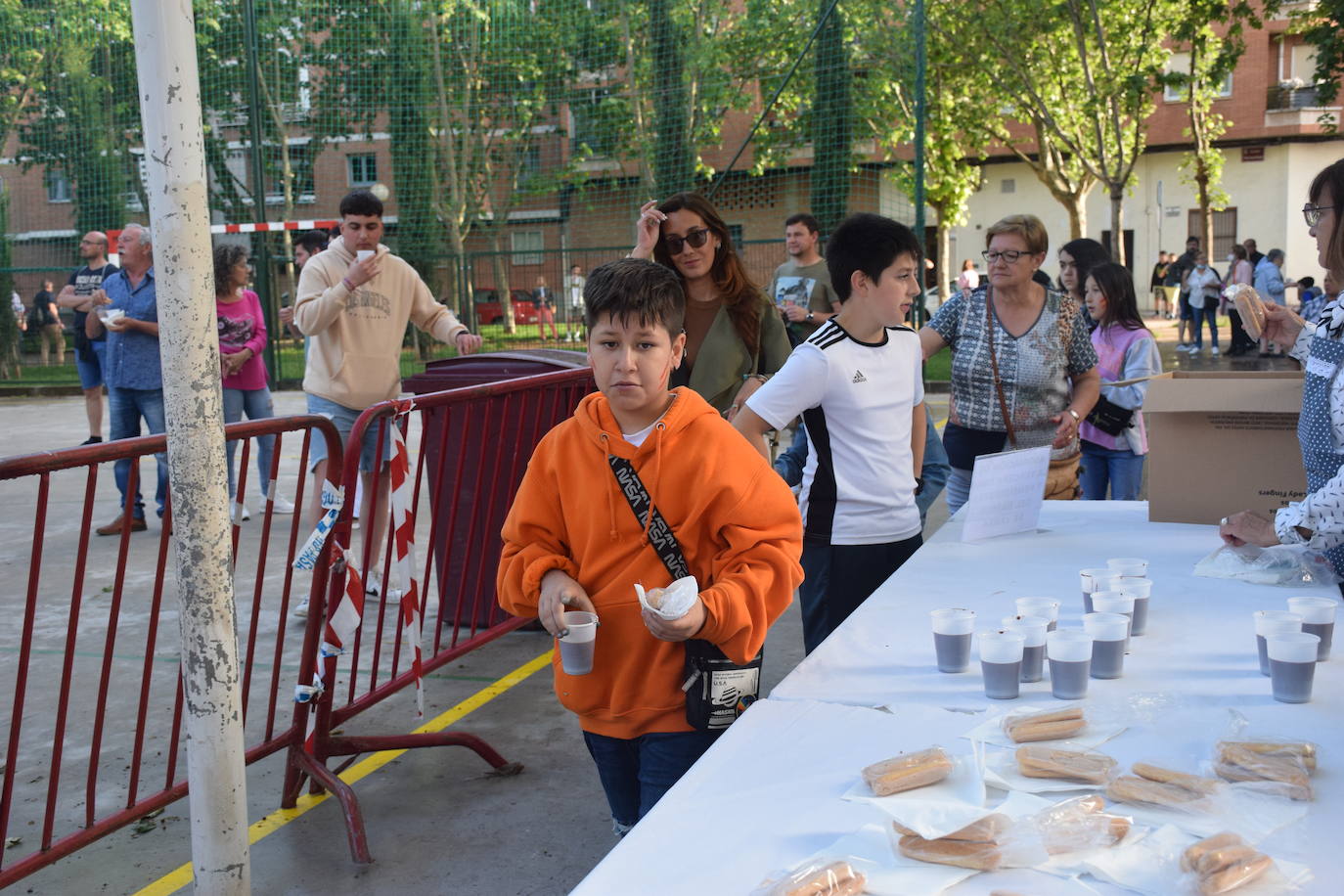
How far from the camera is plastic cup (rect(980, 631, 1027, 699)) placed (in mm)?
2184

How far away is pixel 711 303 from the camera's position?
15.1 ft

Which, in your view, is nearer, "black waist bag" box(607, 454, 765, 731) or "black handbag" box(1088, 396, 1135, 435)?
"black waist bag" box(607, 454, 765, 731)

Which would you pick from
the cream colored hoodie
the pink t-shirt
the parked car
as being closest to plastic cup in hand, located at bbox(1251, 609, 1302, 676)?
the cream colored hoodie

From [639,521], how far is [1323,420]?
1731 millimetres

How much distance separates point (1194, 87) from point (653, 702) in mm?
28979

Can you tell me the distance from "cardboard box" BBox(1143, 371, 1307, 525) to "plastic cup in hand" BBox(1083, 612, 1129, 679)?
135cm

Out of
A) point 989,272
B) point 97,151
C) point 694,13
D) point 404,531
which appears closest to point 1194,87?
point 694,13

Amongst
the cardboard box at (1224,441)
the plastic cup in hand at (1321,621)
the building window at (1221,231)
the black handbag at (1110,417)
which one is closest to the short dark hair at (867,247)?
the cardboard box at (1224,441)

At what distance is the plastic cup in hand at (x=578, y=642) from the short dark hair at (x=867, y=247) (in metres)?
1.52

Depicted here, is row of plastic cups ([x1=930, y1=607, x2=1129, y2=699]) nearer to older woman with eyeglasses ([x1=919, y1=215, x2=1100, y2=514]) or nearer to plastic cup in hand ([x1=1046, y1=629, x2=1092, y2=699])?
plastic cup in hand ([x1=1046, y1=629, x2=1092, y2=699])

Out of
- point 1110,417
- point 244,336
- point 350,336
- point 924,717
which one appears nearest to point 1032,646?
point 924,717

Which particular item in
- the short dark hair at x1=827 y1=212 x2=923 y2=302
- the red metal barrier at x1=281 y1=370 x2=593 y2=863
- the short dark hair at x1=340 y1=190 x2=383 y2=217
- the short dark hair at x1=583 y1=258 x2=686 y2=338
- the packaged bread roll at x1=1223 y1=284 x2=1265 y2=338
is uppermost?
the short dark hair at x1=340 y1=190 x2=383 y2=217

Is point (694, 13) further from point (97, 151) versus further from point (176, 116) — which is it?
point (176, 116)

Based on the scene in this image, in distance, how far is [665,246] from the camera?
4.49 metres
